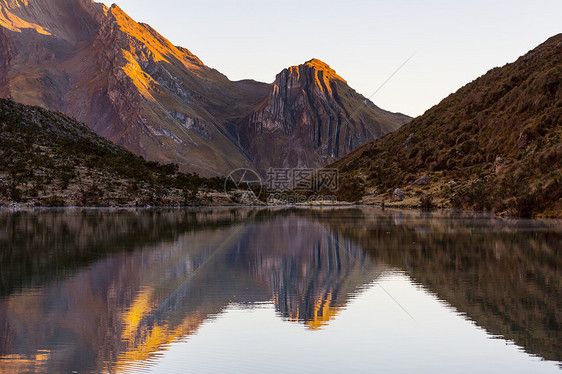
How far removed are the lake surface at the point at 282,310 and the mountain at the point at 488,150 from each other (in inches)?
1392

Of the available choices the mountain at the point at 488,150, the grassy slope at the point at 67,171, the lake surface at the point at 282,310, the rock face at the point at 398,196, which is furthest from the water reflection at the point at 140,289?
the rock face at the point at 398,196

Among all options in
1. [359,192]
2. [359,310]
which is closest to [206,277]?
[359,310]

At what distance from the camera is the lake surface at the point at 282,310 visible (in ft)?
33.8

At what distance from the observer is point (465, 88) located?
142 meters

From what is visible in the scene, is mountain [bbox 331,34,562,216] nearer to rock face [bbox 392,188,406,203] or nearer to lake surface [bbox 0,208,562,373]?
rock face [bbox 392,188,406,203]

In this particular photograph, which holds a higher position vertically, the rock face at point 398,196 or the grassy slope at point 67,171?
the grassy slope at point 67,171

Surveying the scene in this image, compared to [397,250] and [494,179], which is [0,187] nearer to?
[494,179]

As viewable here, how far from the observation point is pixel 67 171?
94812mm

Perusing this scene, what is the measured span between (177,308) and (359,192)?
108 metres

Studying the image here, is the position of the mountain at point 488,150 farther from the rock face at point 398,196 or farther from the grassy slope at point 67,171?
the grassy slope at point 67,171

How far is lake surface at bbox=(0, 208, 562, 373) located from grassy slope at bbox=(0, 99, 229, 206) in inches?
2579

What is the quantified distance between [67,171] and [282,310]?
86910 mm

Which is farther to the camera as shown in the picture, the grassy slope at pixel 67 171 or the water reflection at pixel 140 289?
the grassy slope at pixel 67 171

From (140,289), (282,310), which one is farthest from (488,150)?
(282,310)
